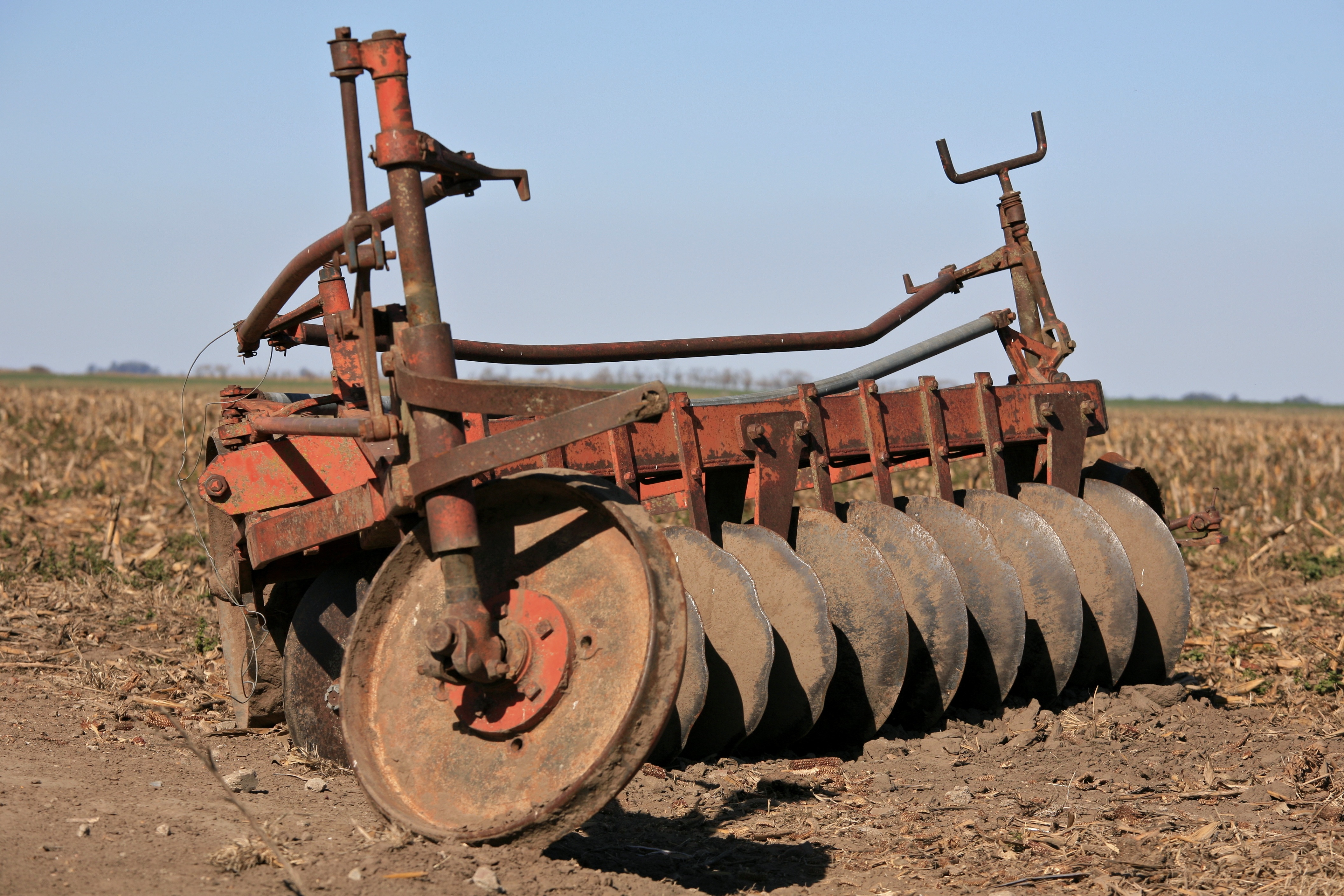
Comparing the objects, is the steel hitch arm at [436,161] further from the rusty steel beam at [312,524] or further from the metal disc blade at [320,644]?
the metal disc blade at [320,644]

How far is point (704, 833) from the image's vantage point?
3.35 meters

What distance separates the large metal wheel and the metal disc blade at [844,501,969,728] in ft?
5.47

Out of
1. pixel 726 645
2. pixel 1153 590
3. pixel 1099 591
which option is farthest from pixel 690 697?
pixel 1153 590

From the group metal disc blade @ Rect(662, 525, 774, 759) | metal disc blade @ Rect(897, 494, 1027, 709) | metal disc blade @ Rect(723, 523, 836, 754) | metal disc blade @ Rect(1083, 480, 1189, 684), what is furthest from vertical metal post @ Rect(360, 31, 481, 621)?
metal disc blade @ Rect(1083, 480, 1189, 684)

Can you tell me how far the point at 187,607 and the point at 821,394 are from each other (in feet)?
11.7

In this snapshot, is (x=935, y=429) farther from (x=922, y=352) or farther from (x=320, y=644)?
(x=320, y=644)

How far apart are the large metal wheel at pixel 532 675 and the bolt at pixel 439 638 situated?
0.15 m

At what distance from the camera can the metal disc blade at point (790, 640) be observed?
13.0 feet

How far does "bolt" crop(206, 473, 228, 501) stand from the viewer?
3652 millimetres

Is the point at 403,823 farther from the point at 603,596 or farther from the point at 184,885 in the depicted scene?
the point at 603,596

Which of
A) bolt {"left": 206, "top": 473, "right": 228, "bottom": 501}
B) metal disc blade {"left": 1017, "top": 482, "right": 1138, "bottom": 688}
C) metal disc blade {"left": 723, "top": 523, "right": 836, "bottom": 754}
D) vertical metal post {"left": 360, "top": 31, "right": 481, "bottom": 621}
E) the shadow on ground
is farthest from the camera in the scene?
metal disc blade {"left": 1017, "top": 482, "right": 1138, "bottom": 688}

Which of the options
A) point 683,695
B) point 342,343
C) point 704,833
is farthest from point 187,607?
point 704,833

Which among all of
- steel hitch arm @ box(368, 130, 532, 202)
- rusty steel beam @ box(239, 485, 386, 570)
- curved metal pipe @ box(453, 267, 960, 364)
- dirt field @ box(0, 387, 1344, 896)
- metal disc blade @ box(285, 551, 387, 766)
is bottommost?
dirt field @ box(0, 387, 1344, 896)

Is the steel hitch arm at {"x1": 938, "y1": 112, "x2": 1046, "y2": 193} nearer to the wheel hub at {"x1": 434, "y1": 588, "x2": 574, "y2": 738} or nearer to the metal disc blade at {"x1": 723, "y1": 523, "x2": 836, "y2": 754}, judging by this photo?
the metal disc blade at {"x1": 723, "y1": 523, "x2": 836, "y2": 754}
